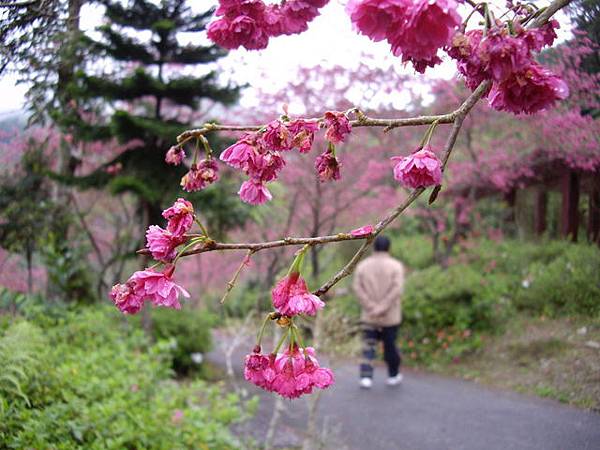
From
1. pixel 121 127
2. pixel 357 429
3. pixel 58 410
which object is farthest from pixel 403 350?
pixel 58 410

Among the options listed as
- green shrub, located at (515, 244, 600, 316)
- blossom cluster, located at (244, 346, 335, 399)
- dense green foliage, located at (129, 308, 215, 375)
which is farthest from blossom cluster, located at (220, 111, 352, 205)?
dense green foliage, located at (129, 308, 215, 375)

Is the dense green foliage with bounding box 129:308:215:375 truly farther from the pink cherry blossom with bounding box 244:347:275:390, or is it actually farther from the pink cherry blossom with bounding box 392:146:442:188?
the pink cherry blossom with bounding box 392:146:442:188

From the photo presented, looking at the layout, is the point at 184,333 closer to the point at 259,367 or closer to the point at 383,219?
the point at 259,367

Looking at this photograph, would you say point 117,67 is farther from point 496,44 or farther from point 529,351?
point 496,44

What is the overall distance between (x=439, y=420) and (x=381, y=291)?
283cm

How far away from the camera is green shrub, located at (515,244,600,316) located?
170 centimetres

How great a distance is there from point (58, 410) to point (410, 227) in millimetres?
10533

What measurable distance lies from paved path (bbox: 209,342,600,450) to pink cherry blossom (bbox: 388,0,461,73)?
3.77 feet

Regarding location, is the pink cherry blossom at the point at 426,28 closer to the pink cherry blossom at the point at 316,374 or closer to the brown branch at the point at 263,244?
the brown branch at the point at 263,244

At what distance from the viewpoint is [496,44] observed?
89 cm

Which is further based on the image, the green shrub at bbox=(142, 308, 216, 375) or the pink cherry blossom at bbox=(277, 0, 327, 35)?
the green shrub at bbox=(142, 308, 216, 375)

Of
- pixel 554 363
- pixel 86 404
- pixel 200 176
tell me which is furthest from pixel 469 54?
pixel 86 404

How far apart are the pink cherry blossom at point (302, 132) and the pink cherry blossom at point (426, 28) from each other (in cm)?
30

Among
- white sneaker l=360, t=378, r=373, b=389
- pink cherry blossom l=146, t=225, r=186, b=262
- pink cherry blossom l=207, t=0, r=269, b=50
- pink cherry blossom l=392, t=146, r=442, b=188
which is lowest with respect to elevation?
white sneaker l=360, t=378, r=373, b=389
